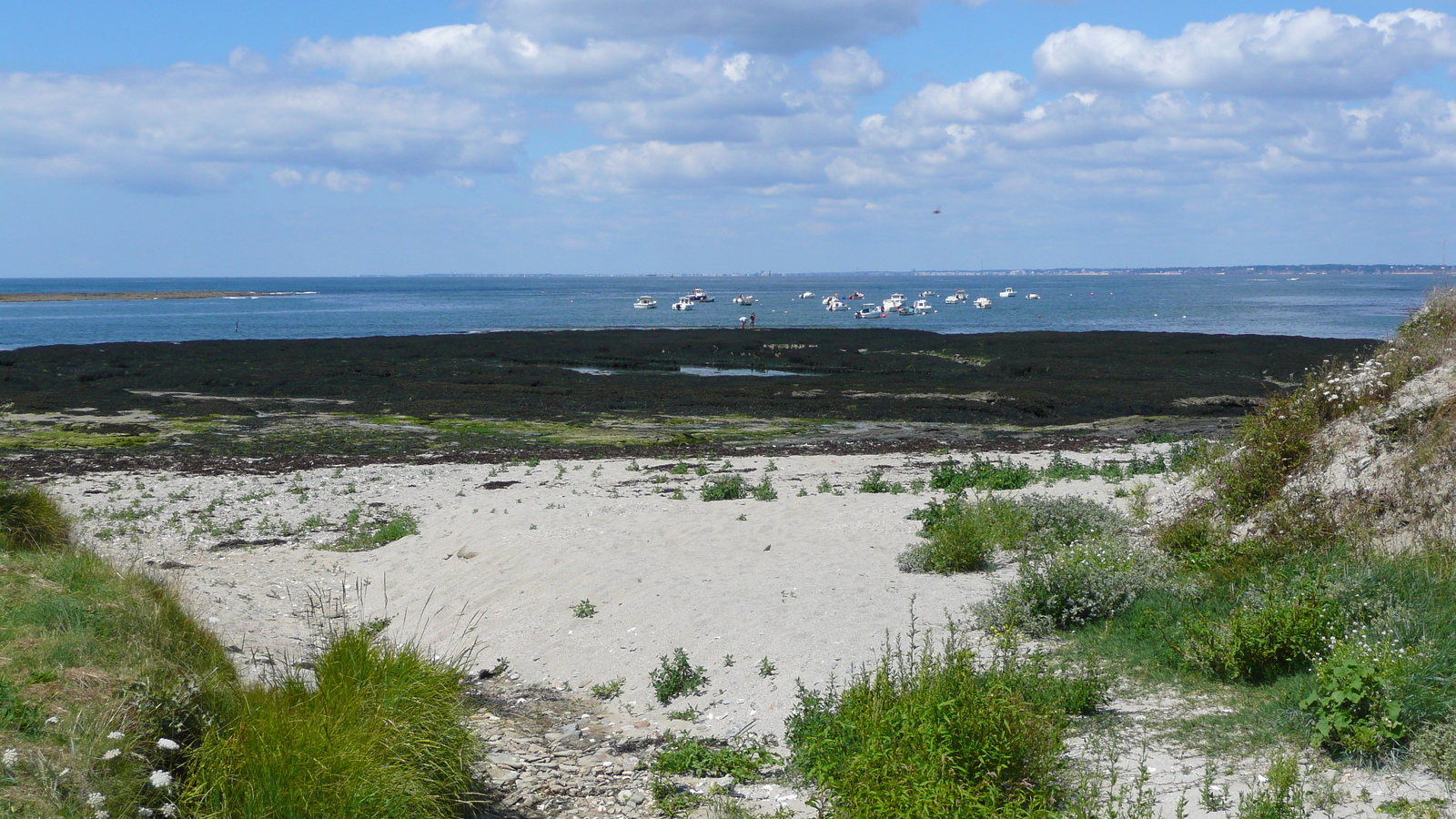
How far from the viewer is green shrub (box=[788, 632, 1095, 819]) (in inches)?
173

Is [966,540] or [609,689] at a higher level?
[966,540]

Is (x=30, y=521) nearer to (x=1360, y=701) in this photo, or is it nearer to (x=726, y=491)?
(x=726, y=491)

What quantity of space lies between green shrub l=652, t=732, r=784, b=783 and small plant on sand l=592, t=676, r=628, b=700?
1.21 m

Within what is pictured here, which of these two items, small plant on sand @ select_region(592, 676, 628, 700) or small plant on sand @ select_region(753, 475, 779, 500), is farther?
small plant on sand @ select_region(753, 475, 779, 500)

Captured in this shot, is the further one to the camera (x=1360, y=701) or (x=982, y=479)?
(x=982, y=479)

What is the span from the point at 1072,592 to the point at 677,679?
2978mm

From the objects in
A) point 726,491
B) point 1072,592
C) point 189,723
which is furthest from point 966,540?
point 189,723

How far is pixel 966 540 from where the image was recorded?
9188 millimetres

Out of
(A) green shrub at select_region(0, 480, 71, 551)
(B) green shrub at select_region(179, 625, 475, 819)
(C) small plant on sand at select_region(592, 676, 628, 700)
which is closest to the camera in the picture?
(B) green shrub at select_region(179, 625, 475, 819)

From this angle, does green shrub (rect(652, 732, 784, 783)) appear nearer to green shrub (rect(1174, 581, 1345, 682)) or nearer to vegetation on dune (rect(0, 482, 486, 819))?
vegetation on dune (rect(0, 482, 486, 819))

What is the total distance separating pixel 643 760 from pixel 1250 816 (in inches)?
128

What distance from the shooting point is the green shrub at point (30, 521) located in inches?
307

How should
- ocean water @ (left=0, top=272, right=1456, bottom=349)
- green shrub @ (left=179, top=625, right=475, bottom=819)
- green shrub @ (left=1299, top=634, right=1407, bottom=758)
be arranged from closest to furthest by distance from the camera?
green shrub @ (left=179, top=625, right=475, bottom=819)
green shrub @ (left=1299, top=634, right=1407, bottom=758)
ocean water @ (left=0, top=272, right=1456, bottom=349)

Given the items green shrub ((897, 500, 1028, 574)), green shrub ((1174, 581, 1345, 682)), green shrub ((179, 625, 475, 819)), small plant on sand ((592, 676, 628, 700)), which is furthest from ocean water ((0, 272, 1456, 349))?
green shrub ((179, 625, 475, 819))
